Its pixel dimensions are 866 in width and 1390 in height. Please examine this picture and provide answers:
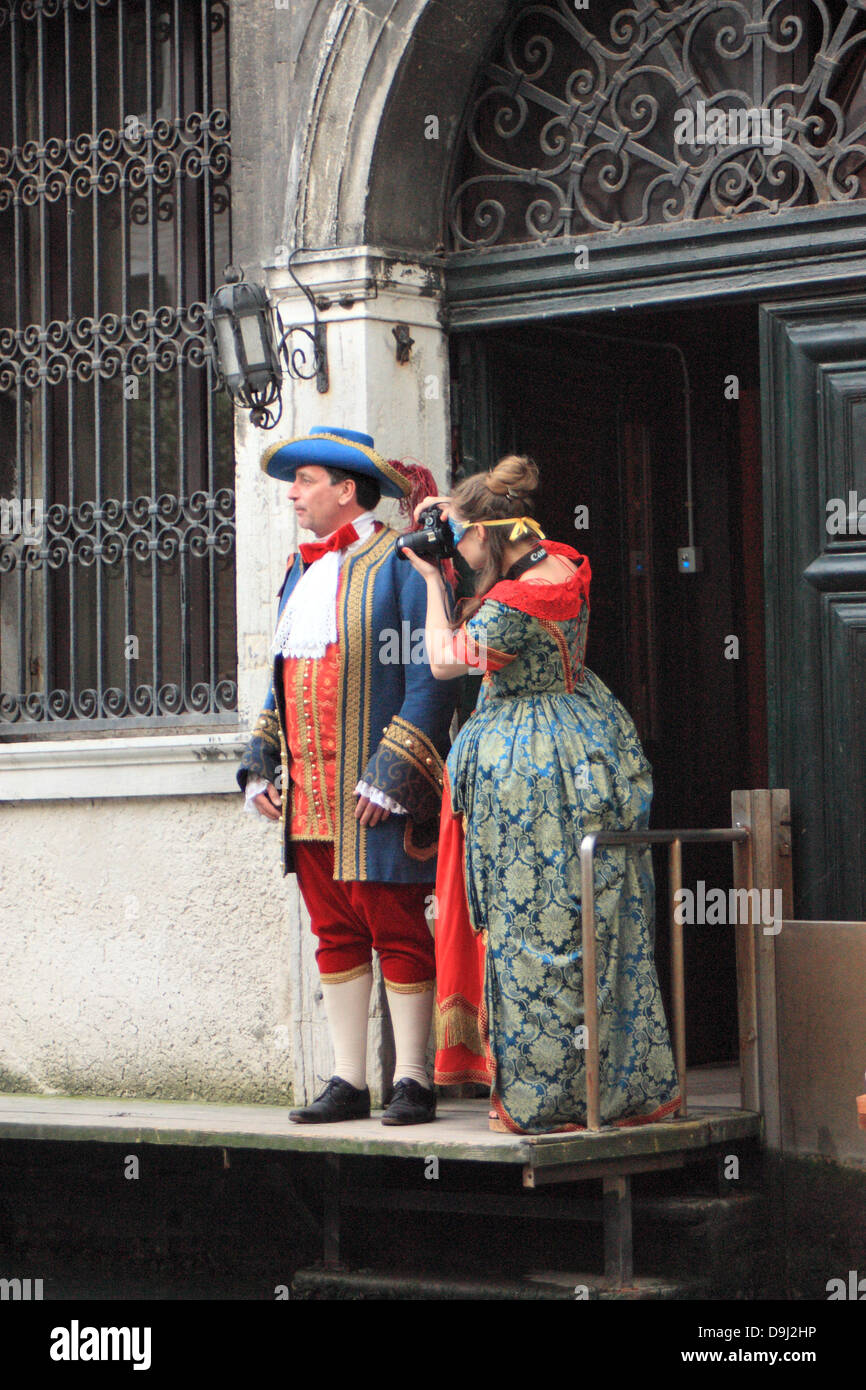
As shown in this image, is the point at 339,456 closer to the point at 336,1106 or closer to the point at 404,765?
the point at 404,765

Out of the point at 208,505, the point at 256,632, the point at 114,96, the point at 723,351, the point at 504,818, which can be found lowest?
the point at 504,818

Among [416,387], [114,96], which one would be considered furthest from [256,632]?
[114,96]

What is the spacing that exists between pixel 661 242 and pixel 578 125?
19.1 inches

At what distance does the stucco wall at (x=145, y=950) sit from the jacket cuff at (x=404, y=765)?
961mm

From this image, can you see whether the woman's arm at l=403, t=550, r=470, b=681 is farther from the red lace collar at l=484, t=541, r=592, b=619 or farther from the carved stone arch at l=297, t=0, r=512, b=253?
the carved stone arch at l=297, t=0, r=512, b=253

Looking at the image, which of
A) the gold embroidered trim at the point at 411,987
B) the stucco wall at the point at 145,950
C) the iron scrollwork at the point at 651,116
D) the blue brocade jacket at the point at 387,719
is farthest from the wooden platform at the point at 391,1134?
the iron scrollwork at the point at 651,116

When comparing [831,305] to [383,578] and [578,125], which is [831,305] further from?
[383,578]

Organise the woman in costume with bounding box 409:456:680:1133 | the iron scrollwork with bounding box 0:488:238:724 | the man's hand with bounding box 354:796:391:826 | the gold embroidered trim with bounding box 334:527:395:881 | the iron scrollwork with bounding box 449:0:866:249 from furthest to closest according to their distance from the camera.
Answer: the iron scrollwork with bounding box 0:488:238:724, the iron scrollwork with bounding box 449:0:866:249, the gold embroidered trim with bounding box 334:527:395:881, the man's hand with bounding box 354:796:391:826, the woman in costume with bounding box 409:456:680:1133

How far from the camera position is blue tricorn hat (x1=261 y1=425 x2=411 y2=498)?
600 centimetres

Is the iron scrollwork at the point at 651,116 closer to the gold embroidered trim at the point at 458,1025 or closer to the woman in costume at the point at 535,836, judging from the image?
the woman in costume at the point at 535,836

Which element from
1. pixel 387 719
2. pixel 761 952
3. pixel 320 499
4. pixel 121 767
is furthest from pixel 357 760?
pixel 121 767

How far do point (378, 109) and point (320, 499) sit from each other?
1.39 m

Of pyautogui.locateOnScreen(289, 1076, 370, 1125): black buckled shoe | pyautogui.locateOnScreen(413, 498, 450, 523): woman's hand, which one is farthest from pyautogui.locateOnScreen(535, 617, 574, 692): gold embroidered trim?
pyautogui.locateOnScreen(289, 1076, 370, 1125): black buckled shoe

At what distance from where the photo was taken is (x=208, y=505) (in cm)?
711
